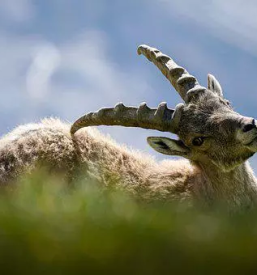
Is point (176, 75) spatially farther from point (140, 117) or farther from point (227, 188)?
point (227, 188)

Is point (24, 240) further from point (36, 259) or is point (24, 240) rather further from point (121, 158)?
point (121, 158)

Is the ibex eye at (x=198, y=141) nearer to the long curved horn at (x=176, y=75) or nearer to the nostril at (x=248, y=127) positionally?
the nostril at (x=248, y=127)

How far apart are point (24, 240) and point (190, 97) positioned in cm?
1328

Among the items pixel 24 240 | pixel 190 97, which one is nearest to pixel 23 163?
pixel 190 97

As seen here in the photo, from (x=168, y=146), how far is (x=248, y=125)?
224cm

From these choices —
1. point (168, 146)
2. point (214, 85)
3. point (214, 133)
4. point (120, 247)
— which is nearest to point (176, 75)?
point (214, 85)

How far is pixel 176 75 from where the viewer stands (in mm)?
16234

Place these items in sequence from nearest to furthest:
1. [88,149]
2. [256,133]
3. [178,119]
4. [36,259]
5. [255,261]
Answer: [36,259], [255,261], [256,133], [178,119], [88,149]

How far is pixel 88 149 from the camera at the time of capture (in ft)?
51.2

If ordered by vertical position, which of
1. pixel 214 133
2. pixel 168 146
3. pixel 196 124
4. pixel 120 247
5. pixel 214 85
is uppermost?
pixel 214 85

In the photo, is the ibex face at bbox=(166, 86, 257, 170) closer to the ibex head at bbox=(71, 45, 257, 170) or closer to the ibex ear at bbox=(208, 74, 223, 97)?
the ibex head at bbox=(71, 45, 257, 170)

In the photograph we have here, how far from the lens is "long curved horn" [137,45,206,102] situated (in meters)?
15.5

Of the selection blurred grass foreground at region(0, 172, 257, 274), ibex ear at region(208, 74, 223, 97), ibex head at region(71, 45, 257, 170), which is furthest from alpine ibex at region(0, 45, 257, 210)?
blurred grass foreground at region(0, 172, 257, 274)

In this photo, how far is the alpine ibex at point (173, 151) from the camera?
14117 millimetres
